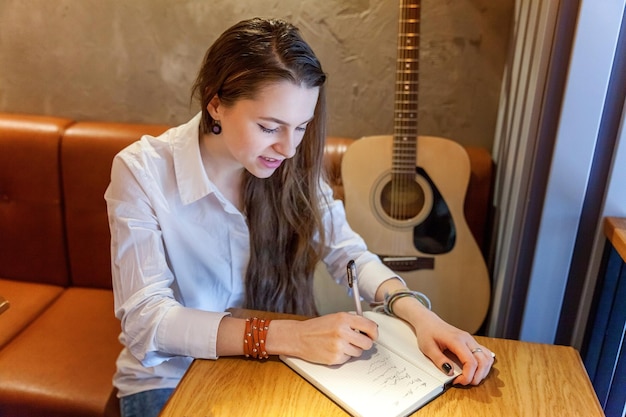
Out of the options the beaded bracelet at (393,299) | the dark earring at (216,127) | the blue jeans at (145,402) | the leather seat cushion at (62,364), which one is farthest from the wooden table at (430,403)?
the leather seat cushion at (62,364)

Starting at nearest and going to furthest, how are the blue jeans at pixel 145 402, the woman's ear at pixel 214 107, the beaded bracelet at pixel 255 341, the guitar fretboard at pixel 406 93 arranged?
the beaded bracelet at pixel 255 341
the woman's ear at pixel 214 107
the blue jeans at pixel 145 402
the guitar fretboard at pixel 406 93

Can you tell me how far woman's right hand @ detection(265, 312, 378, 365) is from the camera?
3.01 ft

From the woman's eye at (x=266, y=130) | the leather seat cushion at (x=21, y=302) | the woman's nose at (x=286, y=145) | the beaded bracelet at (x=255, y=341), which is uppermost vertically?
the woman's eye at (x=266, y=130)

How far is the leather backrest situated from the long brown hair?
0.78 meters

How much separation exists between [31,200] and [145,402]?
848 mm

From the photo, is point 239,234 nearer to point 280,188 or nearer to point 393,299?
point 280,188

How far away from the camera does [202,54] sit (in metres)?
1.77

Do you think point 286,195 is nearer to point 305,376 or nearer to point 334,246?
point 334,246

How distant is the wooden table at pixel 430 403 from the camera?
2.77ft

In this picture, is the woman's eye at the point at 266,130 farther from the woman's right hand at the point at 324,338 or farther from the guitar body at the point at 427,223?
the guitar body at the point at 427,223

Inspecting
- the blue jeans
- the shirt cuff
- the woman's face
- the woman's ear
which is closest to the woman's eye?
the woman's face

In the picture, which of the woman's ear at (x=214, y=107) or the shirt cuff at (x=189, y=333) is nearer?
the shirt cuff at (x=189, y=333)

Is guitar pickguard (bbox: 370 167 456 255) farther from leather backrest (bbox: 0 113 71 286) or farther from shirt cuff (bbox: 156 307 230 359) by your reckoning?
leather backrest (bbox: 0 113 71 286)

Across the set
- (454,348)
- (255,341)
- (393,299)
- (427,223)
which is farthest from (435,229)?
(255,341)
